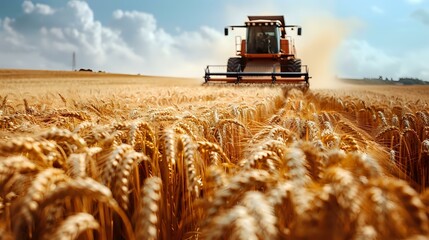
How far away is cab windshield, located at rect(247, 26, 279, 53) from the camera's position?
1802 centimetres

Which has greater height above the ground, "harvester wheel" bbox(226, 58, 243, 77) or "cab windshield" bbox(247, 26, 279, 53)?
"cab windshield" bbox(247, 26, 279, 53)

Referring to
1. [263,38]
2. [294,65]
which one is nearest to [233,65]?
[263,38]

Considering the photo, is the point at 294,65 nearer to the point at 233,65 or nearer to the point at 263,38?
the point at 263,38

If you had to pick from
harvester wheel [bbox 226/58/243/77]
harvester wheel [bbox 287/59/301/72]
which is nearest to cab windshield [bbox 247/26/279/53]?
harvester wheel [bbox 226/58/243/77]

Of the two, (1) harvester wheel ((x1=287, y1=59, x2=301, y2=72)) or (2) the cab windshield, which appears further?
(1) harvester wheel ((x1=287, y1=59, x2=301, y2=72))

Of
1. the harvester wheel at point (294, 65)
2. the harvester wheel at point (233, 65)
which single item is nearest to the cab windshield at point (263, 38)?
the harvester wheel at point (233, 65)

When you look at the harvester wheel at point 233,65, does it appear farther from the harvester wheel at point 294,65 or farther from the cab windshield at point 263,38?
the harvester wheel at point 294,65

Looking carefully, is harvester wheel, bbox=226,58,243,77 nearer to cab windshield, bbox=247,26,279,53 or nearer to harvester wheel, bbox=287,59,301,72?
cab windshield, bbox=247,26,279,53

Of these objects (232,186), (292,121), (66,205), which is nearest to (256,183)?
(232,186)

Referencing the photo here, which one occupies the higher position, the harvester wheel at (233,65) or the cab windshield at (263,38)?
the cab windshield at (263,38)

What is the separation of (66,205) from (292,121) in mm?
2080

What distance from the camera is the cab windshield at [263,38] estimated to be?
1802 cm

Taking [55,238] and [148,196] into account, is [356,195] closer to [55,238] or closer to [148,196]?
[148,196]

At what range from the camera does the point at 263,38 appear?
18.0 m
